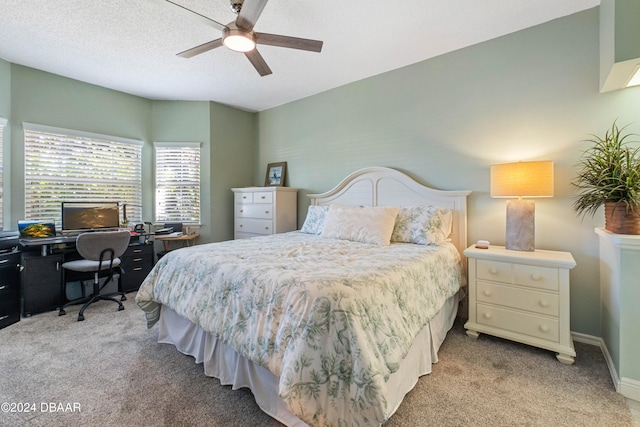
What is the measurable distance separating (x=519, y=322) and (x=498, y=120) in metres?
1.76

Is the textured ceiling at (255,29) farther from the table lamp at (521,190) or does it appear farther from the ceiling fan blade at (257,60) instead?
the table lamp at (521,190)

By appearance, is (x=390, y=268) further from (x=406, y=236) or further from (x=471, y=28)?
(x=471, y=28)

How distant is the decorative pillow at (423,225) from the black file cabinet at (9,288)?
3605 millimetres

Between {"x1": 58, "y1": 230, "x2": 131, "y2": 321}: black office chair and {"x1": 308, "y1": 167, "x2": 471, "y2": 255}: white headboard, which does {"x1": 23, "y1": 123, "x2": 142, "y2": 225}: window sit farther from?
{"x1": 308, "y1": 167, "x2": 471, "y2": 255}: white headboard

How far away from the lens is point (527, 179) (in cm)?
214

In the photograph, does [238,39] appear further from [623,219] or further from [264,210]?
[623,219]

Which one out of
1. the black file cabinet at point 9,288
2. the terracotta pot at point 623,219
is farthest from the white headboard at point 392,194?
the black file cabinet at point 9,288

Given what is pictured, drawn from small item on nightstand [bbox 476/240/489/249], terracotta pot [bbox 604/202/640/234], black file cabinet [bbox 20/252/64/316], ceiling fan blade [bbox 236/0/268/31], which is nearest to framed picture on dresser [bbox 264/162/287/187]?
ceiling fan blade [bbox 236/0/268/31]

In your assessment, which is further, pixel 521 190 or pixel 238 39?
pixel 521 190

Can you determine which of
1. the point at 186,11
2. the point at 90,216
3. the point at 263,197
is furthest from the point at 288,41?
the point at 90,216

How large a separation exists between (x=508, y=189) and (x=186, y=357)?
278 cm

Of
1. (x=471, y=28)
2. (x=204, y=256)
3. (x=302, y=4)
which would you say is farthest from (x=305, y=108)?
(x=204, y=256)

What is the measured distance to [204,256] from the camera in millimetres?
2006

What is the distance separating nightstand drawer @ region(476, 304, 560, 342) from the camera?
6.63 ft
